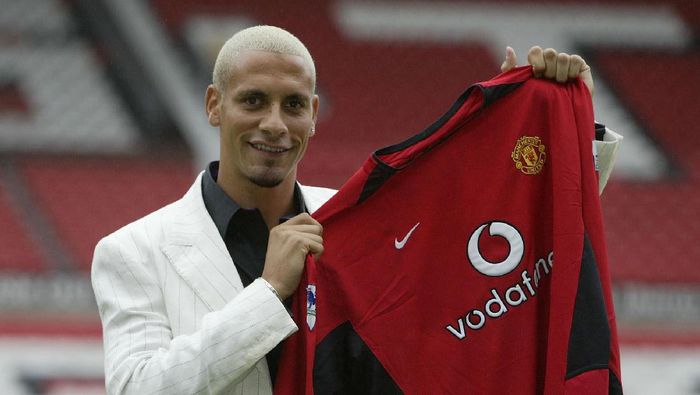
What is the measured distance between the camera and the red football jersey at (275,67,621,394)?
210 cm

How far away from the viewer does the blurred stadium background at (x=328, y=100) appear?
7.33 m

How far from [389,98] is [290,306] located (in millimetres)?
6171

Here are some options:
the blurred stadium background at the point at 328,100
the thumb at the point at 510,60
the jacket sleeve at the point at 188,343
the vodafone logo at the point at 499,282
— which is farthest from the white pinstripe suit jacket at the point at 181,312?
the blurred stadium background at the point at 328,100

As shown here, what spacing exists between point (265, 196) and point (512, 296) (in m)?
0.53

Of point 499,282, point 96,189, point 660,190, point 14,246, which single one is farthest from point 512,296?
point 660,190

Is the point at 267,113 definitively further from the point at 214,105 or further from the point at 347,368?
the point at 347,368

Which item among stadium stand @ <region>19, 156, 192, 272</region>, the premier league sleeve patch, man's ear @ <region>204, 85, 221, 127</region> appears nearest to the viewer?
the premier league sleeve patch

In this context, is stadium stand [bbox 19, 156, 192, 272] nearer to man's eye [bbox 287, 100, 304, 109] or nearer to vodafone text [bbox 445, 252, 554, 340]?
man's eye [bbox 287, 100, 304, 109]

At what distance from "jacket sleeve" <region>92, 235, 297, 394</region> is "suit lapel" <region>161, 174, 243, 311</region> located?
66mm

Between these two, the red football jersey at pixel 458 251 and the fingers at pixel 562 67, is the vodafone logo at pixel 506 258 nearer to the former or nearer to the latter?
the red football jersey at pixel 458 251

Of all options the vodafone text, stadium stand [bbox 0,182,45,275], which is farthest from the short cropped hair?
stadium stand [bbox 0,182,45,275]

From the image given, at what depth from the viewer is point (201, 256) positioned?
2.10 metres

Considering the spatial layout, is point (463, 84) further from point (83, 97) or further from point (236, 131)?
point (236, 131)

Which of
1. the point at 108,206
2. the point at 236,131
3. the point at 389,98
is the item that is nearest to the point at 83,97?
the point at 108,206
